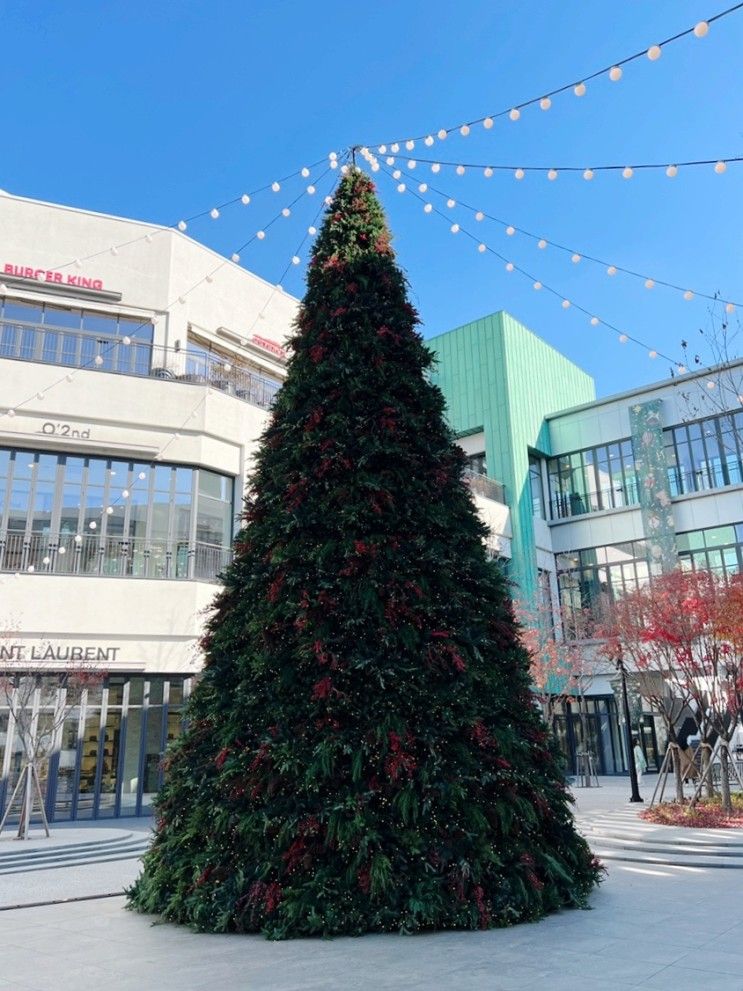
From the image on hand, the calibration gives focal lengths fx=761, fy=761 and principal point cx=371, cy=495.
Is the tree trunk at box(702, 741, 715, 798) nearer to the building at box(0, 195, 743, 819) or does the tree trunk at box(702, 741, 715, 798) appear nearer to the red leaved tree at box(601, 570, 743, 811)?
the red leaved tree at box(601, 570, 743, 811)

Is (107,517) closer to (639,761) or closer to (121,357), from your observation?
(121,357)

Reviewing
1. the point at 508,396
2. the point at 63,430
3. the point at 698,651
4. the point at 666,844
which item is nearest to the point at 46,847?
the point at 63,430

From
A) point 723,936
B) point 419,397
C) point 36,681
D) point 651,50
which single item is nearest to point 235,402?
point 36,681

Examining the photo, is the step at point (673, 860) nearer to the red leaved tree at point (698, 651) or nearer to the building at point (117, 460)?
the red leaved tree at point (698, 651)

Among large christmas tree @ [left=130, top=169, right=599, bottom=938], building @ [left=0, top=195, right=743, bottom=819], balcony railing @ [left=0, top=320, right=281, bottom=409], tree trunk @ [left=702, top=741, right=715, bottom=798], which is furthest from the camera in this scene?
balcony railing @ [left=0, top=320, right=281, bottom=409]

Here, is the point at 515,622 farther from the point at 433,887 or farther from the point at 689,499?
the point at 689,499

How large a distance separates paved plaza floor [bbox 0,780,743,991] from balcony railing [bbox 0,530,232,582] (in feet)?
44.6

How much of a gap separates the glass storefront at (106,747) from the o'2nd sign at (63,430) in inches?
242

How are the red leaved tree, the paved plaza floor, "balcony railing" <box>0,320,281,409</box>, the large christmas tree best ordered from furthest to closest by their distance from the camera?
"balcony railing" <box>0,320,281,409</box> < the red leaved tree < the large christmas tree < the paved plaza floor

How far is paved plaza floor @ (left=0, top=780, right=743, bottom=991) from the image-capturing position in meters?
4.62


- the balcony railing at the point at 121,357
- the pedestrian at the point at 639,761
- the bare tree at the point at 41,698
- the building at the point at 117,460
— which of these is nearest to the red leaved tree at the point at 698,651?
the building at the point at 117,460

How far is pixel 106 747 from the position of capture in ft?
64.6

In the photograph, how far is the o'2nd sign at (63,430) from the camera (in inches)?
776

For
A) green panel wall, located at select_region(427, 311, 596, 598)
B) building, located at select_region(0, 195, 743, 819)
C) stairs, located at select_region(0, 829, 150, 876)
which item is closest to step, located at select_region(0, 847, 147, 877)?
stairs, located at select_region(0, 829, 150, 876)
